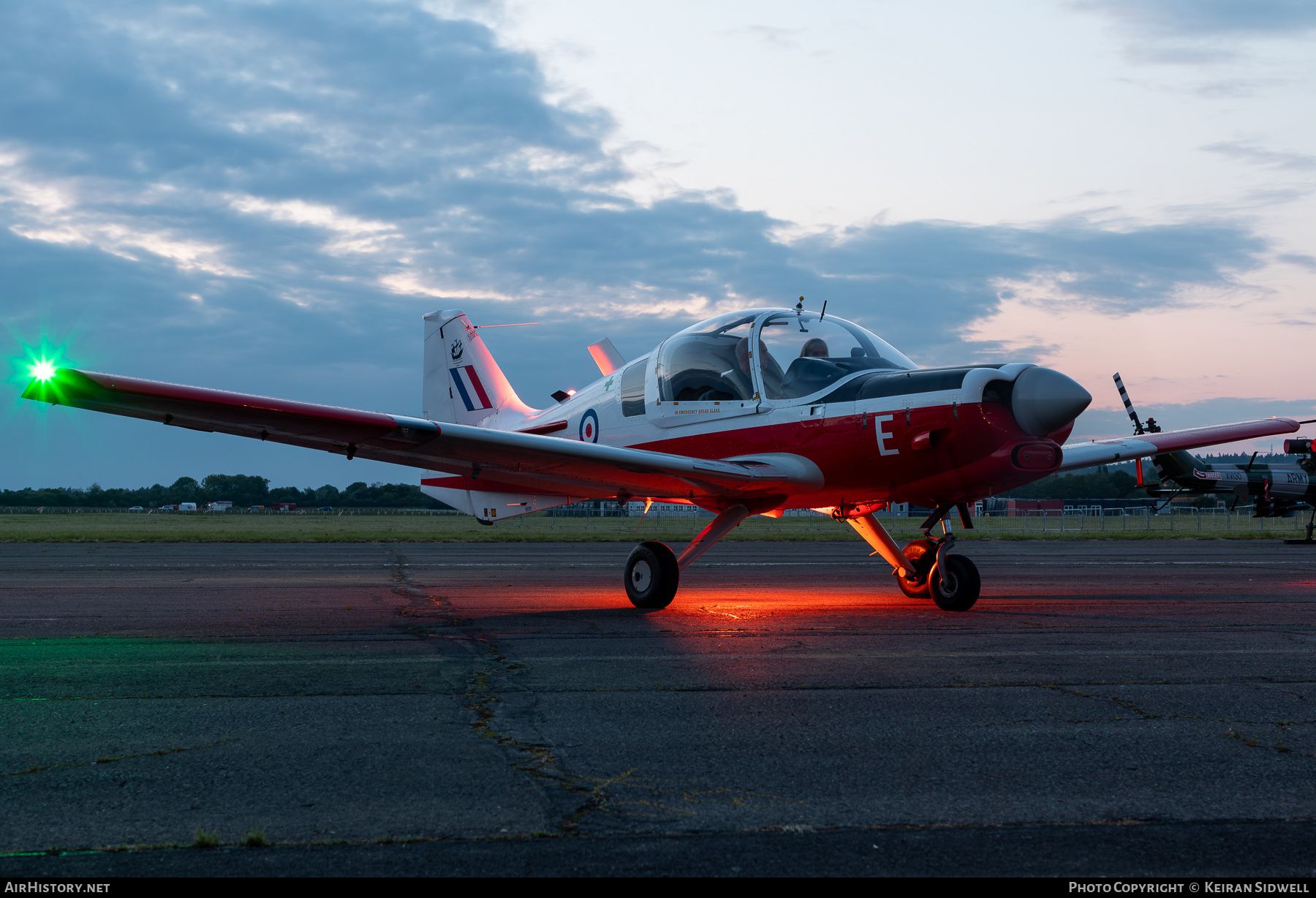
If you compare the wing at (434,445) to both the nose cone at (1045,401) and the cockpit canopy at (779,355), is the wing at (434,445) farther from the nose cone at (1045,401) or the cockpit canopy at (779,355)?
the nose cone at (1045,401)

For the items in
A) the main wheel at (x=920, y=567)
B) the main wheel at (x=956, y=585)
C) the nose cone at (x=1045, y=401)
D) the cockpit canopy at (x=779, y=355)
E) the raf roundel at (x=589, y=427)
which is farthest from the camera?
the raf roundel at (x=589, y=427)

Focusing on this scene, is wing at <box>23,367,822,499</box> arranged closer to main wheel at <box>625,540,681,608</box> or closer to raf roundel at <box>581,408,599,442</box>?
main wheel at <box>625,540,681,608</box>

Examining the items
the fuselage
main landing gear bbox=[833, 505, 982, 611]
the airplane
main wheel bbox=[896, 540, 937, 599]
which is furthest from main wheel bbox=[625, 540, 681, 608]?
the airplane

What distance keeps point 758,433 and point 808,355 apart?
1.01 m

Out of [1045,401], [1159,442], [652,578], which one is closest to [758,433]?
[652,578]

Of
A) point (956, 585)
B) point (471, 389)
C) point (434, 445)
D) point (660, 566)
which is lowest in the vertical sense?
point (956, 585)

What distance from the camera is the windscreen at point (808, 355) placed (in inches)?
399

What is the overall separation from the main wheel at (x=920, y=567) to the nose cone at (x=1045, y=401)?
2.63 m

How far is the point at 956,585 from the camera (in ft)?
32.4

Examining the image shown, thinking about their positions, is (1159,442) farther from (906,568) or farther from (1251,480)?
(1251,480)

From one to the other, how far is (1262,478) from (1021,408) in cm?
3278

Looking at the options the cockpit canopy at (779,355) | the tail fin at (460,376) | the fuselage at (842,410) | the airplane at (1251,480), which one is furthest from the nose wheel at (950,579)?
the airplane at (1251,480)

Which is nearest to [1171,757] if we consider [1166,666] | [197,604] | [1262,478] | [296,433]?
[1166,666]

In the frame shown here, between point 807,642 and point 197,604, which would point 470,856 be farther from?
point 197,604
